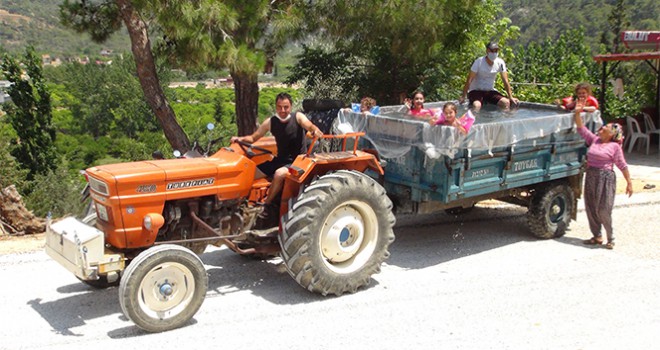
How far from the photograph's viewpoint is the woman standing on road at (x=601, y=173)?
25.4 feet

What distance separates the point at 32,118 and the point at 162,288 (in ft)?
148

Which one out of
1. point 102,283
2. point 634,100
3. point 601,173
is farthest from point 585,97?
point 634,100

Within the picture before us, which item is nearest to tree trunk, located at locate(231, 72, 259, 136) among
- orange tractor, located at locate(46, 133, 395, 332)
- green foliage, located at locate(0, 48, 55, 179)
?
orange tractor, located at locate(46, 133, 395, 332)

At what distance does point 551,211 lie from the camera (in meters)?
8.21

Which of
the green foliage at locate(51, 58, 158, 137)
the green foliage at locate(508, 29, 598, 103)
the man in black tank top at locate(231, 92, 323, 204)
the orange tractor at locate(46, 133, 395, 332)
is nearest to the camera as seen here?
the orange tractor at locate(46, 133, 395, 332)

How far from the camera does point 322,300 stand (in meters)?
6.12

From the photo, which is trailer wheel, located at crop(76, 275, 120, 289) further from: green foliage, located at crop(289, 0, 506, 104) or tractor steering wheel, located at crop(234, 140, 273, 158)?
green foliage, located at crop(289, 0, 506, 104)

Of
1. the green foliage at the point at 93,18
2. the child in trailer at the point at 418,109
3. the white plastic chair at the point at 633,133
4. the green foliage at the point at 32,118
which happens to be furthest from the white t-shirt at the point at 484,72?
the green foliage at the point at 32,118

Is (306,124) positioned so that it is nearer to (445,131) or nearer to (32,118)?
(445,131)

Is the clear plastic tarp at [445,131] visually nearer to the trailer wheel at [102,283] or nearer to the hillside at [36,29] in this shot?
the trailer wheel at [102,283]

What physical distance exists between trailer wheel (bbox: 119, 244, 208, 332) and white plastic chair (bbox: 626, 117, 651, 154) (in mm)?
13101

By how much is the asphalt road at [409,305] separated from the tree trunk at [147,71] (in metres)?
4.89

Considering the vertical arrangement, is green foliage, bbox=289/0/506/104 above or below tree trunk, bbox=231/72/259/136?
above

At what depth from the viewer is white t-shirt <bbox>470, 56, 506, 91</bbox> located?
941cm
